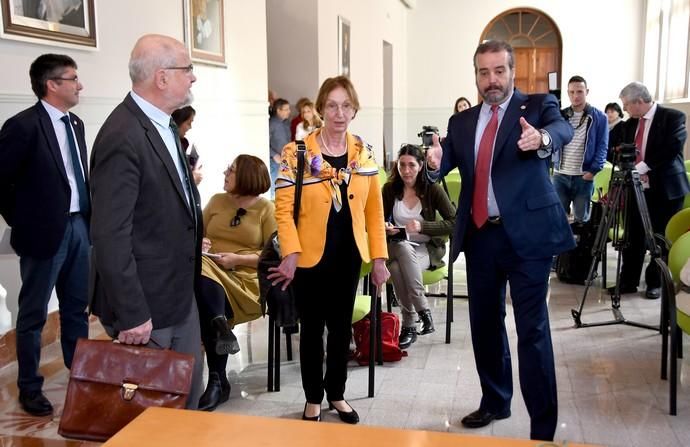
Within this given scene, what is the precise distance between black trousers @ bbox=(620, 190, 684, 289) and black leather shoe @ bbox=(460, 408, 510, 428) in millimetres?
2841

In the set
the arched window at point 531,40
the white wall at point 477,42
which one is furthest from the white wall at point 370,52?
the arched window at point 531,40

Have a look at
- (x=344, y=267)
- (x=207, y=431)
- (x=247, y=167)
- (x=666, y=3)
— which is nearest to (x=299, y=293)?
(x=344, y=267)

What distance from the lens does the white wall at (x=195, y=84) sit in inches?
164

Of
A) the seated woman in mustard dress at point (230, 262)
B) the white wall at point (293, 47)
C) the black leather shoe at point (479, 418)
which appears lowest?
the black leather shoe at point (479, 418)

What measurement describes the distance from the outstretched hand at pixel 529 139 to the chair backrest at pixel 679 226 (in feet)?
6.56

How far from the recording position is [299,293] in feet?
10.4

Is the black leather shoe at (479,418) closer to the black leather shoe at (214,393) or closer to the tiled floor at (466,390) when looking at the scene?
the tiled floor at (466,390)

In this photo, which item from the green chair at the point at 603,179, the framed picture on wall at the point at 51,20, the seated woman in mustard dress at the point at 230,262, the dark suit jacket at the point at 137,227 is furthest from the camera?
the green chair at the point at 603,179

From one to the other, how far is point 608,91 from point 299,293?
47.4 ft

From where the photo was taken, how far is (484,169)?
2.93 m

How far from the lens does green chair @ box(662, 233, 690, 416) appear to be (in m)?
3.36

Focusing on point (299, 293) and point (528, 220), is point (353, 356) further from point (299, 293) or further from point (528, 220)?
point (528, 220)

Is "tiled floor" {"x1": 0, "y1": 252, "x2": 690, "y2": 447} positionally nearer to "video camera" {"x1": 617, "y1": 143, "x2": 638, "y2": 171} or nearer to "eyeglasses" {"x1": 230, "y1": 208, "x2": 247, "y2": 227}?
"eyeglasses" {"x1": 230, "y1": 208, "x2": 247, "y2": 227}

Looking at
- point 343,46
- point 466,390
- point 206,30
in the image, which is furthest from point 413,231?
point 343,46
